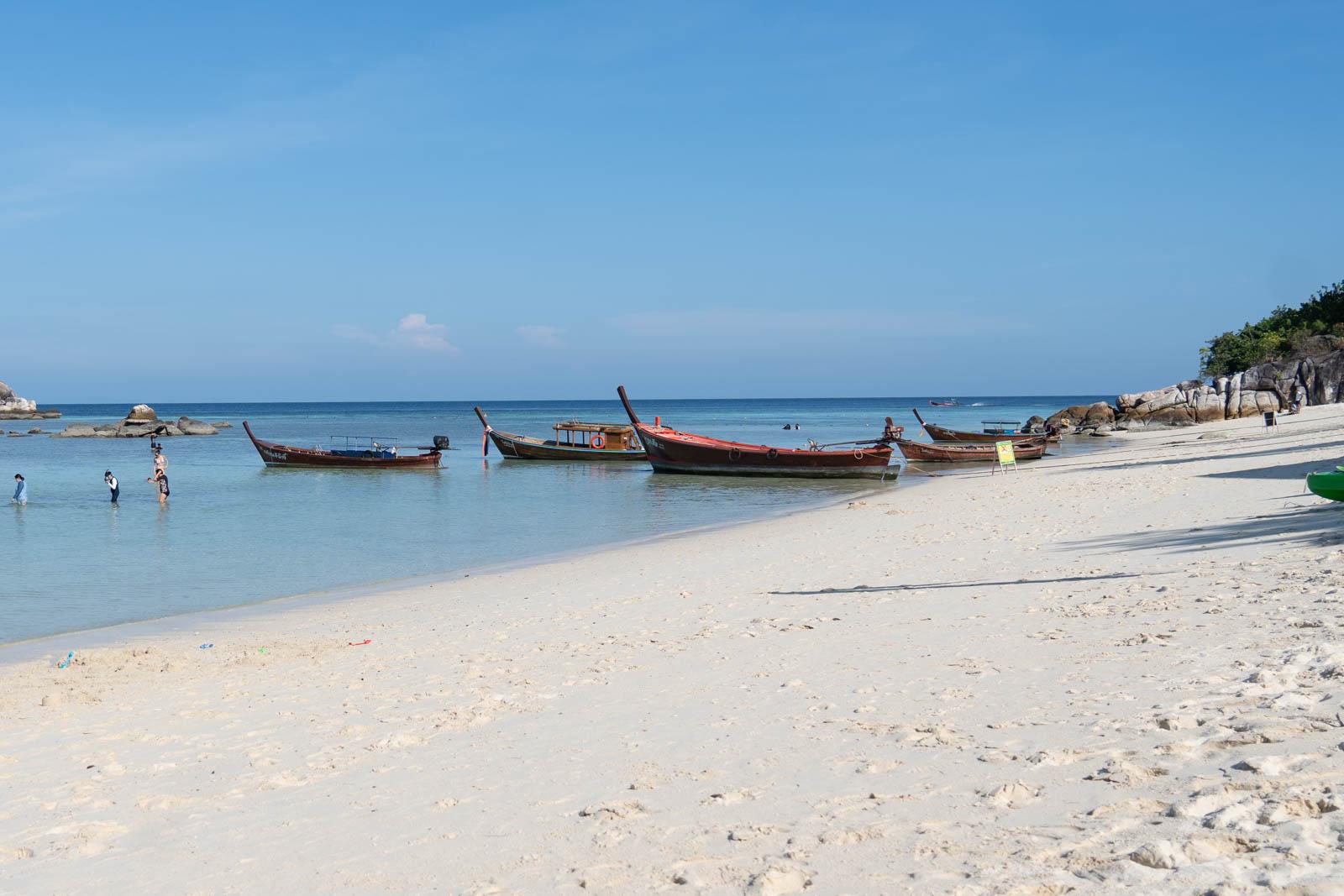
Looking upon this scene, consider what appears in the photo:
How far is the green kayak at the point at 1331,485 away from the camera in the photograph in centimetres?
1063

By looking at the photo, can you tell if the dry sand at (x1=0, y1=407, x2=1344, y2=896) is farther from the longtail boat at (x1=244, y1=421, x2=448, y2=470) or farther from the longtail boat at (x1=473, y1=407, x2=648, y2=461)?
the longtail boat at (x1=473, y1=407, x2=648, y2=461)

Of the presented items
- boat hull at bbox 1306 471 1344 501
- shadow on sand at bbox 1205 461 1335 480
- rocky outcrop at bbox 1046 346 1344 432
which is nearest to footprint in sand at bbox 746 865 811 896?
boat hull at bbox 1306 471 1344 501

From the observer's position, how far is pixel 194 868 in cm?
428

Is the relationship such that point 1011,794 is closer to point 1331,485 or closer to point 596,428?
point 1331,485

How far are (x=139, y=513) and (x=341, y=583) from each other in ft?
43.7

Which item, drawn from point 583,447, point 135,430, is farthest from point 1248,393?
point 135,430

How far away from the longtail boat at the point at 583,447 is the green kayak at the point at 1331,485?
3538cm

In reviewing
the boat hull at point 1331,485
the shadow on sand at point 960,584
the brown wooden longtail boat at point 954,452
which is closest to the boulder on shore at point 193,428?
the brown wooden longtail boat at point 954,452

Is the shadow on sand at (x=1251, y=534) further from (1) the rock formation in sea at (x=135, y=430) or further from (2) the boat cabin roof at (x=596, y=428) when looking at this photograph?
(1) the rock formation in sea at (x=135, y=430)

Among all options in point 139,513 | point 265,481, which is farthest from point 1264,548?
point 265,481

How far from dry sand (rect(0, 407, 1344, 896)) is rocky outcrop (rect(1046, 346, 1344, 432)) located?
1741 inches

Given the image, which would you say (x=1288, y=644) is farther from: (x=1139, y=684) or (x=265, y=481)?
(x=265, y=481)

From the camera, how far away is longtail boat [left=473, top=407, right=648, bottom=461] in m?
45.9

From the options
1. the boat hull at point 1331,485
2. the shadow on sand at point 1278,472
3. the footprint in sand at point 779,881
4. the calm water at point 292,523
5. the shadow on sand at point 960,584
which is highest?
the boat hull at point 1331,485
